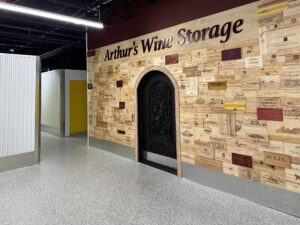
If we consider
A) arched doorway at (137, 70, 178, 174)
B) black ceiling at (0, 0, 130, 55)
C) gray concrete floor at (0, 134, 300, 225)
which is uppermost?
black ceiling at (0, 0, 130, 55)

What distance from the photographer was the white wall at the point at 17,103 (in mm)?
4664

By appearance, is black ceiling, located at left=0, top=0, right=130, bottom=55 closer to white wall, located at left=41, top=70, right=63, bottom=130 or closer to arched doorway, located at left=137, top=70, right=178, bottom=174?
white wall, located at left=41, top=70, right=63, bottom=130

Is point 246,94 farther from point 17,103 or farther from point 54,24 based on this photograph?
point 54,24

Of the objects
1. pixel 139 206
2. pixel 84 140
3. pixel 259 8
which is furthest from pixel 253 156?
pixel 84 140

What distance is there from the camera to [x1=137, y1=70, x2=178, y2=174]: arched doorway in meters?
4.54

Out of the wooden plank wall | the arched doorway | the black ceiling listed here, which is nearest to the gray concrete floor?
the arched doorway

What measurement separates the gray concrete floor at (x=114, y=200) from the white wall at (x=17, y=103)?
23.4 inches

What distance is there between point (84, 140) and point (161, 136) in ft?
13.1

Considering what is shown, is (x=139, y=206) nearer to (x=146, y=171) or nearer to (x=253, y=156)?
(x=146, y=171)

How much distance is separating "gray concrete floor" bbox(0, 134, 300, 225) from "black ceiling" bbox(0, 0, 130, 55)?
365cm

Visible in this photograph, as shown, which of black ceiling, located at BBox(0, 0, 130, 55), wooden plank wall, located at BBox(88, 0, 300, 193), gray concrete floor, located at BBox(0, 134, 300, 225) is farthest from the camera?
black ceiling, located at BBox(0, 0, 130, 55)

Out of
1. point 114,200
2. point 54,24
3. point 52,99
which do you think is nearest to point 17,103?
point 54,24

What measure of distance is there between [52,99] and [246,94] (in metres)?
7.94

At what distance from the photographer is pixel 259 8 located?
3080mm
